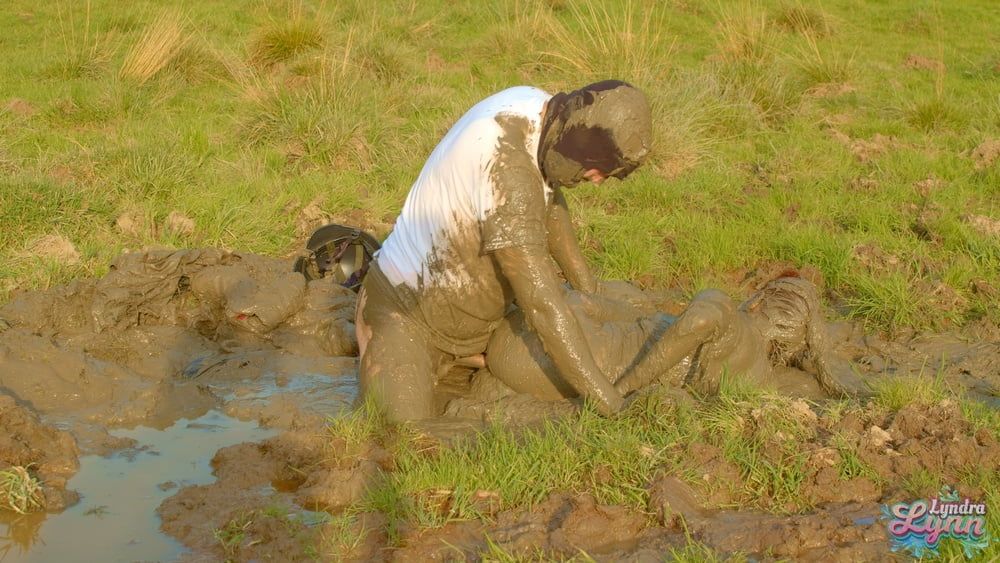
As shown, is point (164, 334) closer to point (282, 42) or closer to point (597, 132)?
point (597, 132)

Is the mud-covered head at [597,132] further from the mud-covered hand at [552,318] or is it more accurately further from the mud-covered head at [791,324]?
the mud-covered head at [791,324]

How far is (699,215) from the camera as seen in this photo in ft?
23.4

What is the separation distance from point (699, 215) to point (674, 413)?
3130 millimetres

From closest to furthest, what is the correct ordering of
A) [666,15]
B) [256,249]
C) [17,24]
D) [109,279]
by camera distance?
1. [109,279]
2. [256,249]
3. [17,24]
4. [666,15]

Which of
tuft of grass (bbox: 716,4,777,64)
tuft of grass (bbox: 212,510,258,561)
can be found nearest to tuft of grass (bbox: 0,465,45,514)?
tuft of grass (bbox: 212,510,258,561)

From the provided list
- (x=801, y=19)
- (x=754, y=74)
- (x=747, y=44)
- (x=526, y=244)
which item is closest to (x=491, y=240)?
(x=526, y=244)

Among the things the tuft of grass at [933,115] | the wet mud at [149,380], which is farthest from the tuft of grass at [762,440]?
the tuft of grass at [933,115]

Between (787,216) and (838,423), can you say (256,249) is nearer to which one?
(787,216)

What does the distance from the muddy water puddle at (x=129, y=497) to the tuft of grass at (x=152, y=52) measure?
18.0 ft

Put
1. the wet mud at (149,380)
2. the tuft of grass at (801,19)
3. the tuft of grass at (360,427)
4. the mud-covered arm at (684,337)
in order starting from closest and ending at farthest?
the wet mud at (149,380), the tuft of grass at (360,427), the mud-covered arm at (684,337), the tuft of grass at (801,19)

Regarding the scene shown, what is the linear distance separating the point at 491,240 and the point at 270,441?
1200 mm

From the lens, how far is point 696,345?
4.55 m

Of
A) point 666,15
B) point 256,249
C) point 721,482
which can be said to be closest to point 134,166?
point 256,249

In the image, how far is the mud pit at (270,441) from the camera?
3.60 m
